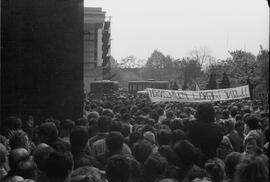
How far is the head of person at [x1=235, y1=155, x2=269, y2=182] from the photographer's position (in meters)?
3.55

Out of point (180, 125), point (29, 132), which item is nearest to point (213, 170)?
point (180, 125)

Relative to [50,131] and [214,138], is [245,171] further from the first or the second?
[50,131]

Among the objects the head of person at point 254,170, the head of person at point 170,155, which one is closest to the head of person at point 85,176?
the head of person at point 170,155

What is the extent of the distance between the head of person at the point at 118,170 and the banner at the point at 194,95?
1546 cm

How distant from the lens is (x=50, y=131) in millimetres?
8039

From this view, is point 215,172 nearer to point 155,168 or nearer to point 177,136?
point 155,168

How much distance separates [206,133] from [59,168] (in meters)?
2.78

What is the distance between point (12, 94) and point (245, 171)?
1118cm

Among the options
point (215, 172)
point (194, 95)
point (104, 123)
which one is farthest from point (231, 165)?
point (194, 95)

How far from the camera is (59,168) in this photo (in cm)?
547

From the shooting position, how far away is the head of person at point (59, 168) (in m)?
5.46

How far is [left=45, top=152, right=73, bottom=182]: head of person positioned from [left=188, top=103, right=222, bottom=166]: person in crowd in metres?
2.63

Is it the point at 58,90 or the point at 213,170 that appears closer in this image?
the point at 213,170

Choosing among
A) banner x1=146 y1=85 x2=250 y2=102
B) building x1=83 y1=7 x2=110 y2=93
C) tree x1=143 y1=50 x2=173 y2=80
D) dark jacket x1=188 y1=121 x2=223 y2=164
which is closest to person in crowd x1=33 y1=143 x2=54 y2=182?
dark jacket x1=188 y1=121 x2=223 y2=164
